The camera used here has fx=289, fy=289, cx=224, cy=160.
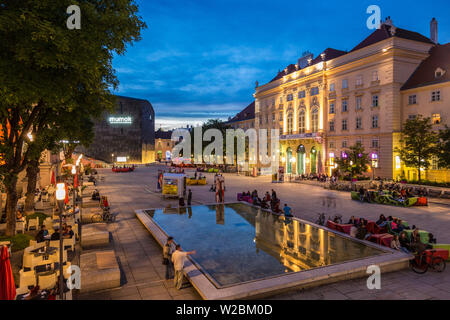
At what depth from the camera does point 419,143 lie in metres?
30.9

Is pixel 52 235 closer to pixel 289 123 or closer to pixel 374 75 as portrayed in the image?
pixel 374 75

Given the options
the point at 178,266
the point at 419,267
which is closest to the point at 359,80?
the point at 419,267

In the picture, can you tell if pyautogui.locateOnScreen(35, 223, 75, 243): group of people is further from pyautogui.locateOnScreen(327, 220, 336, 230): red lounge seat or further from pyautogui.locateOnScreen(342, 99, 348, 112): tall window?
pyautogui.locateOnScreen(342, 99, 348, 112): tall window

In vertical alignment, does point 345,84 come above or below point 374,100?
above

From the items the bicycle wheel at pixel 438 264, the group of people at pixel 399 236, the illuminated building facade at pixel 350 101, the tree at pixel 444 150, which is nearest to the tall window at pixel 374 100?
the illuminated building facade at pixel 350 101

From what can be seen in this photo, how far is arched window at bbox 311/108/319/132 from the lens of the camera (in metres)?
47.6

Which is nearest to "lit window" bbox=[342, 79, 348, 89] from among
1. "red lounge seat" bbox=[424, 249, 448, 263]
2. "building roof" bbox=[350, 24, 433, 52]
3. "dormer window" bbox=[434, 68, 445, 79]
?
"building roof" bbox=[350, 24, 433, 52]

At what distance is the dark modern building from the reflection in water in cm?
8266

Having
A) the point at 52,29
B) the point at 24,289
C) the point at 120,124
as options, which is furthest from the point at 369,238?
the point at 120,124

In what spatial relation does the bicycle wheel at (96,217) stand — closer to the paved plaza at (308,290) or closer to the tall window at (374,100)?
the paved plaza at (308,290)

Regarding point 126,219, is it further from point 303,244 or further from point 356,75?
point 356,75

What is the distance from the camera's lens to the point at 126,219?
17234 millimetres

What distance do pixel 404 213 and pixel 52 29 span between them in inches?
837

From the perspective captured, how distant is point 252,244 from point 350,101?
3588cm
